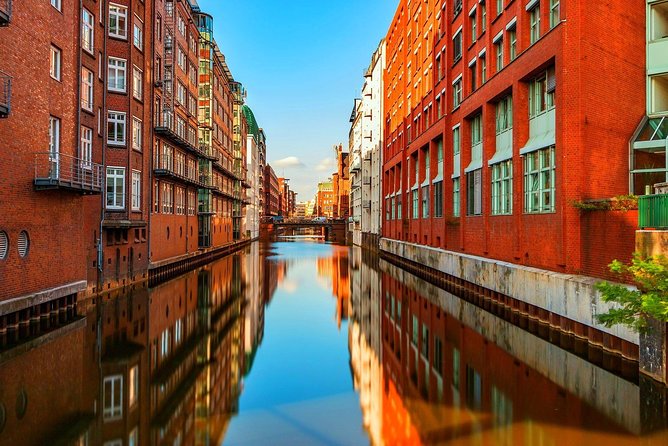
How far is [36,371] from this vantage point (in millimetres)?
12281

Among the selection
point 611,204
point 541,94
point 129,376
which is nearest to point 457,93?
point 541,94

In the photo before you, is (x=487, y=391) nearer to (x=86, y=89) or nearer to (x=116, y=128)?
(x=86, y=89)

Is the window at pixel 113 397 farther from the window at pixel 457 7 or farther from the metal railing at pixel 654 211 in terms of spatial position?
the window at pixel 457 7

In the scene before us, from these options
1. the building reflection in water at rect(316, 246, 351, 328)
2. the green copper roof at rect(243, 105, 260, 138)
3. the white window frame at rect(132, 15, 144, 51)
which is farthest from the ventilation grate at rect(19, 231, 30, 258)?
the green copper roof at rect(243, 105, 260, 138)

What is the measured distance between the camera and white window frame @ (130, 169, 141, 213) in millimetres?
28703

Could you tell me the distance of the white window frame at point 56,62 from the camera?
19.2 meters

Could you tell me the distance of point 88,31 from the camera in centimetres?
2383

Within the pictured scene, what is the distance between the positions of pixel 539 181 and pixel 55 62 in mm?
18801

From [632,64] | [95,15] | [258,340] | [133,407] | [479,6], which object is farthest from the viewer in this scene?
[479,6]

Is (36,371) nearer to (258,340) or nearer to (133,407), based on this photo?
(133,407)

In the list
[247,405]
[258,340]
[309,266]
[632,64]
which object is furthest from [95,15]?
[309,266]

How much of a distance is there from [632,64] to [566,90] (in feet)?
9.15

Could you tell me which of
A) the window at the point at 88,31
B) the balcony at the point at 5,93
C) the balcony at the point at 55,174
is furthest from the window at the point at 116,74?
the balcony at the point at 5,93

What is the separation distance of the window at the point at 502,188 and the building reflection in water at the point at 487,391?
6.84 metres
